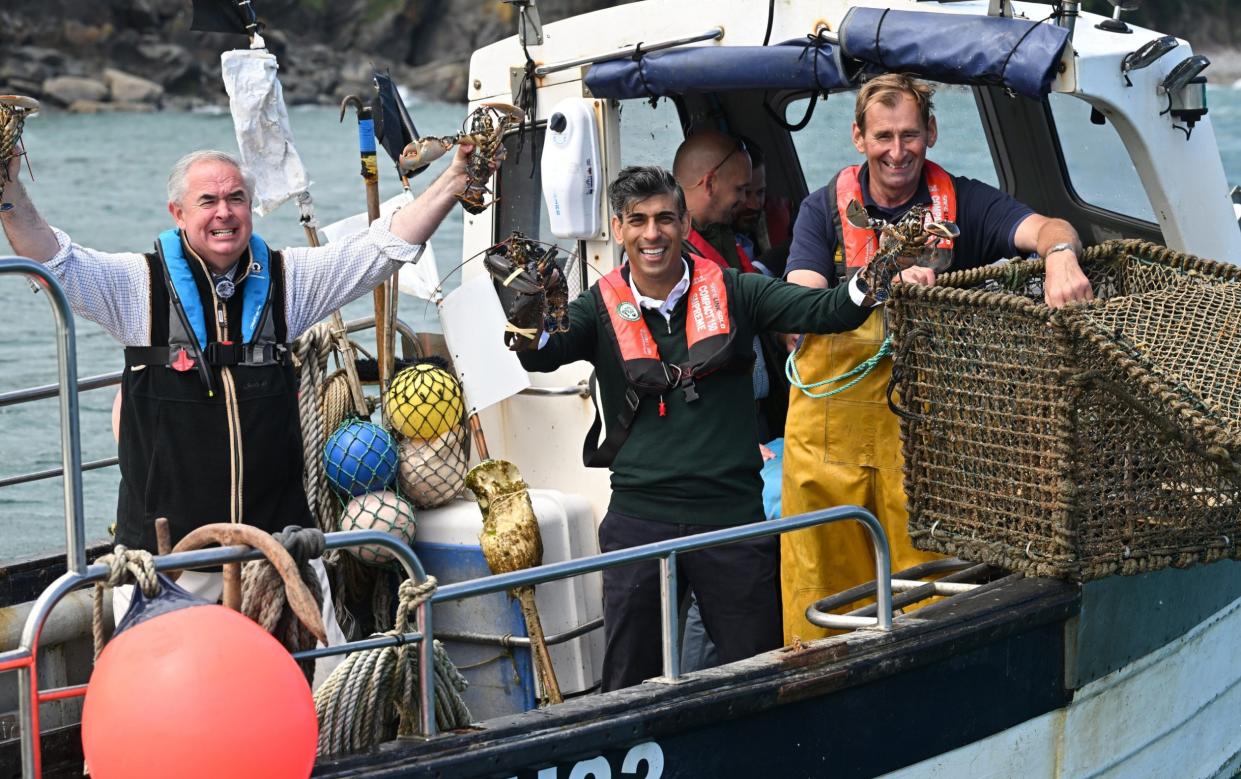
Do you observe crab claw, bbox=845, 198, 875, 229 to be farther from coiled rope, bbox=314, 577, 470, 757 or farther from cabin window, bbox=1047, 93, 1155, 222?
coiled rope, bbox=314, 577, 470, 757

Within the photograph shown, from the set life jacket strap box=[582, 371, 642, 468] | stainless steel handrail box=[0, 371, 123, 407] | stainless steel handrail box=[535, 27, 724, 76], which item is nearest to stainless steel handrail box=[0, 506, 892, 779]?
life jacket strap box=[582, 371, 642, 468]

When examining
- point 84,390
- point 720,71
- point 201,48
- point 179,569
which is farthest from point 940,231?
point 201,48

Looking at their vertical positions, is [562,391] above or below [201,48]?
below

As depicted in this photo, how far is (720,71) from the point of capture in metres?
5.33

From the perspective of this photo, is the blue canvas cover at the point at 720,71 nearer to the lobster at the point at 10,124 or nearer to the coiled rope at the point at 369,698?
the lobster at the point at 10,124

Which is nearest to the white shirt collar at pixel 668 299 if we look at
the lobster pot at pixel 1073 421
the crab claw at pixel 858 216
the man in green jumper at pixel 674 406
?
the man in green jumper at pixel 674 406

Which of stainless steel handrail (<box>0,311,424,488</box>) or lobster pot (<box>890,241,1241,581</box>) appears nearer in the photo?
lobster pot (<box>890,241,1241,581</box>)

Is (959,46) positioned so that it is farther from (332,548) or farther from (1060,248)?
(332,548)

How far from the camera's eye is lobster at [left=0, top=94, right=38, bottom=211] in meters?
3.88

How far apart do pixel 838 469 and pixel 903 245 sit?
Answer: 0.98 metres

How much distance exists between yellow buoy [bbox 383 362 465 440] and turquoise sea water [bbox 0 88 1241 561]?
1.27 meters

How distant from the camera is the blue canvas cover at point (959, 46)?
468 centimetres

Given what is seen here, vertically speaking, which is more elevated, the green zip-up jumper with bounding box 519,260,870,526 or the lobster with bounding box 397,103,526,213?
the lobster with bounding box 397,103,526,213

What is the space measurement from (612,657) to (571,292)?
155cm
